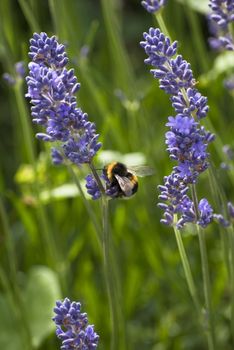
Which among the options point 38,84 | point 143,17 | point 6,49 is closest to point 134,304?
point 6,49

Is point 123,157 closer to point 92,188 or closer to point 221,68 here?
point 221,68

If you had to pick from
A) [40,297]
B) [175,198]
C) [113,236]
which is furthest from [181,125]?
[40,297]

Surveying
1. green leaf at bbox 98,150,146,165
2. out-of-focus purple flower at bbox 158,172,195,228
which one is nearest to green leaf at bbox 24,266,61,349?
green leaf at bbox 98,150,146,165

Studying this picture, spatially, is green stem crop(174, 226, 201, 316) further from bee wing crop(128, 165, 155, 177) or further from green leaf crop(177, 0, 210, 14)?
green leaf crop(177, 0, 210, 14)

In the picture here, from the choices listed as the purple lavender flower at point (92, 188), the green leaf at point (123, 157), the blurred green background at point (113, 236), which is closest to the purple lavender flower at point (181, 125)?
the purple lavender flower at point (92, 188)

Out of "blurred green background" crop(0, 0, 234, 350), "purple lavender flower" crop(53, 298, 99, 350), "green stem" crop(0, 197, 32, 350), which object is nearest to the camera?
"purple lavender flower" crop(53, 298, 99, 350)
